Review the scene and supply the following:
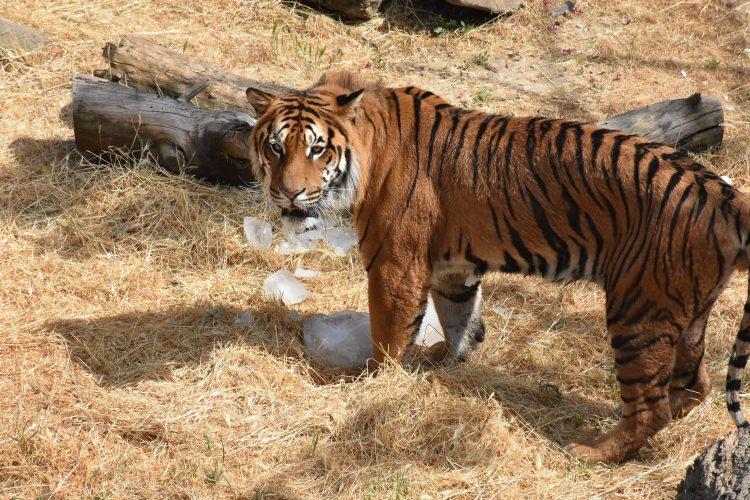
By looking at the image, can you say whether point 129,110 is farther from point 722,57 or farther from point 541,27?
point 722,57

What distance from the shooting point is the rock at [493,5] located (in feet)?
28.0

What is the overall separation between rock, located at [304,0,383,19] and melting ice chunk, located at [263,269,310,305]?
13.4ft

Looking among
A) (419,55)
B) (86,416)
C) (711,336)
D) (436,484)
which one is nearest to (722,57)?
(419,55)

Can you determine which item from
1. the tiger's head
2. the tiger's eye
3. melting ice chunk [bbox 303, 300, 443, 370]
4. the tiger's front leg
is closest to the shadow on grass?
melting ice chunk [bbox 303, 300, 443, 370]

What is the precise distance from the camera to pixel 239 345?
476 centimetres

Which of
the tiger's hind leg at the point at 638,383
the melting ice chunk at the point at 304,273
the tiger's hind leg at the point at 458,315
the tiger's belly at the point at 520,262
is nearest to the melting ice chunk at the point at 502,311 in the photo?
the tiger's hind leg at the point at 458,315

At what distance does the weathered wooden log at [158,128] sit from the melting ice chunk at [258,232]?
45cm

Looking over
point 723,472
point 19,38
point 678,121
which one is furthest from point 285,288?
point 19,38

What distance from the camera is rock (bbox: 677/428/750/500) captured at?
302cm

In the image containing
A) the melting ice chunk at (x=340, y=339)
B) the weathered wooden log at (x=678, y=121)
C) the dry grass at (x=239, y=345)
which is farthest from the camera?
the weathered wooden log at (x=678, y=121)

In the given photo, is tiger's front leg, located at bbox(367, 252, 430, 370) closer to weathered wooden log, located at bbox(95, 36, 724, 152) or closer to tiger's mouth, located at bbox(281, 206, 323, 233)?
tiger's mouth, located at bbox(281, 206, 323, 233)

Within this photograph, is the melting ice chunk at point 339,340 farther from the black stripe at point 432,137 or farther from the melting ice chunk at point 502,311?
the black stripe at point 432,137

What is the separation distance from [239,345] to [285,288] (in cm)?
73

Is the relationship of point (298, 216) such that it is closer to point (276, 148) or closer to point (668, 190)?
point (276, 148)
